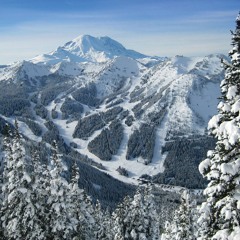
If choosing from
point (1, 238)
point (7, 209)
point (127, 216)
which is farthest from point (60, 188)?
point (127, 216)

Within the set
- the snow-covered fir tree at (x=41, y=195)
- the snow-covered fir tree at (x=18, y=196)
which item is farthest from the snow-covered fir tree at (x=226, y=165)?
the snow-covered fir tree at (x=41, y=195)

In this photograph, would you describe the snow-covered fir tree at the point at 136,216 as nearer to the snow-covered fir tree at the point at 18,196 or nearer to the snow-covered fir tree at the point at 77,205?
the snow-covered fir tree at the point at 77,205

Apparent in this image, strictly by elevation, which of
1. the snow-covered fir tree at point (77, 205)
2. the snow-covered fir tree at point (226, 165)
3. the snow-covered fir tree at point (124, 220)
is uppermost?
the snow-covered fir tree at point (226, 165)

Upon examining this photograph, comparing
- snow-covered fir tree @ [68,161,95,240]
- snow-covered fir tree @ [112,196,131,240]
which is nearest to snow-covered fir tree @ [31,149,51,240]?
snow-covered fir tree @ [68,161,95,240]

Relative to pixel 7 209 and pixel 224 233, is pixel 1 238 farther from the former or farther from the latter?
pixel 224 233

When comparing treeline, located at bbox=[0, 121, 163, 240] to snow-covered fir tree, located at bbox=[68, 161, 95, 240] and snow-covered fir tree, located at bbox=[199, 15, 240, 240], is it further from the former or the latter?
snow-covered fir tree, located at bbox=[199, 15, 240, 240]

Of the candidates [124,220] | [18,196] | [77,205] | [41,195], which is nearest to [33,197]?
[41,195]
